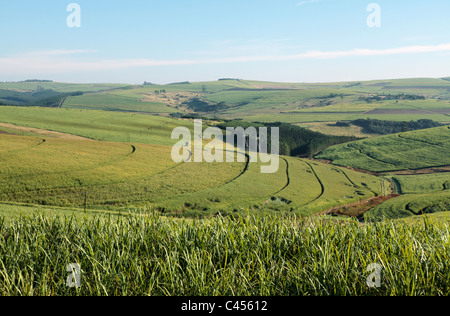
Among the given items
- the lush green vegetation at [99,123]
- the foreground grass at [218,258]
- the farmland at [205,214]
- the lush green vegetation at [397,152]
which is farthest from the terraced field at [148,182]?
the foreground grass at [218,258]

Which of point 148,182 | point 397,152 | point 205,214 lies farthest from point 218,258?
point 397,152

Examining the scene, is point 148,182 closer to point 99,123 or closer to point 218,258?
point 218,258

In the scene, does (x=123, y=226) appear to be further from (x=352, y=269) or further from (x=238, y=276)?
(x=352, y=269)

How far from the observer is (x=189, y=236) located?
14.1m

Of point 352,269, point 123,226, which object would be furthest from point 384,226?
point 123,226

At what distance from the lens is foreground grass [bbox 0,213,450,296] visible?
1064cm

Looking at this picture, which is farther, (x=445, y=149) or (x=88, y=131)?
(x=445, y=149)

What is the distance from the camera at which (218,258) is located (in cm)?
1286

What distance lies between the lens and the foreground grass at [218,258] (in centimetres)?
1064

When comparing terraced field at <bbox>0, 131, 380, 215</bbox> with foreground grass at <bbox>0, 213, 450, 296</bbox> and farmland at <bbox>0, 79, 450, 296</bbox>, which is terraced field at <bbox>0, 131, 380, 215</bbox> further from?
foreground grass at <bbox>0, 213, 450, 296</bbox>

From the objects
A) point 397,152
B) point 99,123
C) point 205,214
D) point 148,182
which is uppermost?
point 99,123

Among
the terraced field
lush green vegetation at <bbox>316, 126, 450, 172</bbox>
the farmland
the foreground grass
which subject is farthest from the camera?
lush green vegetation at <bbox>316, 126, 450, 172</bbox>

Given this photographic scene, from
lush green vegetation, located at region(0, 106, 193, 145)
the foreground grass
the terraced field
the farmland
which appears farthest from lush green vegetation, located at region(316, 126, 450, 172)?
the foreground grass
